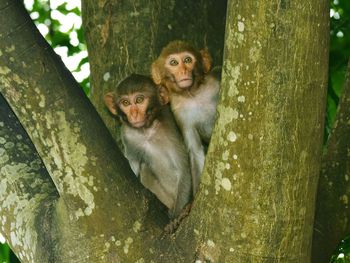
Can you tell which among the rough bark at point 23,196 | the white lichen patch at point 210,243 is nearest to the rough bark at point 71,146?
the rough bark at point 23,196

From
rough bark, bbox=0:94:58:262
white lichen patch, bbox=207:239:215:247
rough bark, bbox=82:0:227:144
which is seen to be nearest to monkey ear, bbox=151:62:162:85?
rough bark, bbox=82:0:227:144

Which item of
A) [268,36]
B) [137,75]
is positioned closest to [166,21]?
[137,75]

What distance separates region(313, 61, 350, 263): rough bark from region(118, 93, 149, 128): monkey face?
1.29 m

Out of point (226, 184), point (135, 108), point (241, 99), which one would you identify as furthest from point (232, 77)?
point (135, 108)

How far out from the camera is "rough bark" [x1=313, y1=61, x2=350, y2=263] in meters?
3.89

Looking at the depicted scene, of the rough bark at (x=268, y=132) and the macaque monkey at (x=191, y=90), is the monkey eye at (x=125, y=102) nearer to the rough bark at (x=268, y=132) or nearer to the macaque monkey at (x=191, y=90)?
the macaque monkey at (x=191, y=90)

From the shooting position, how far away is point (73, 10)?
24.8ft

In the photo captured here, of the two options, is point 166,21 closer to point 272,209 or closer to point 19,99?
point 19,99

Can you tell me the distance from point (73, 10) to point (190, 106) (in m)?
3.05

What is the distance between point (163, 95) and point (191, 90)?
19 centimetres

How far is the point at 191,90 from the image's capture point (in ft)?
15.9

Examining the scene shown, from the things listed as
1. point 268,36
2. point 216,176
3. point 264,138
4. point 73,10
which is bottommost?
point 73,10

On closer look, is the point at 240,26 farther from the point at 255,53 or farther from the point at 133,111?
the point at 133,111

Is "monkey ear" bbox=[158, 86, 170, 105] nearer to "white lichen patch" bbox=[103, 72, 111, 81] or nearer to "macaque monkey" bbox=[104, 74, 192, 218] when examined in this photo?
"macaque monkey" bbox=[104, 74, 192, 218]
